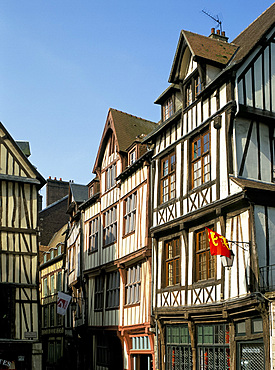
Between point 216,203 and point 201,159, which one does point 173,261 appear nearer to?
point 216,203

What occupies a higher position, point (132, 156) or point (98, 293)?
point (132, 156)

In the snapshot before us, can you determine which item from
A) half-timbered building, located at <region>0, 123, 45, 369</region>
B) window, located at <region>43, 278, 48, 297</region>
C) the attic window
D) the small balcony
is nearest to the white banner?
half-timbered building, located at <region>0, 123, 45, 369</region>

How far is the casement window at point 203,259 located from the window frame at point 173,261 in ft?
3.09

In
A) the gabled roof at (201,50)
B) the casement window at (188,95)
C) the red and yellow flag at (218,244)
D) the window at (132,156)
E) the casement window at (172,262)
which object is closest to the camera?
the red and yellow flag at (218,244)

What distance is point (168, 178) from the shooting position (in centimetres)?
1614

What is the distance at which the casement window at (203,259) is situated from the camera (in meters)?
13.6

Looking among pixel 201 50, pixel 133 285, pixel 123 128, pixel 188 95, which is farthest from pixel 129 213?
pixel 201 50

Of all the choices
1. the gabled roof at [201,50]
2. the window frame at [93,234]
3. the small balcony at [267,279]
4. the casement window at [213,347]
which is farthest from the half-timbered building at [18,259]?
the small balcony at [267,279]

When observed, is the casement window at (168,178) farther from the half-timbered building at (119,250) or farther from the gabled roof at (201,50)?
the gabled roof at (201,50)

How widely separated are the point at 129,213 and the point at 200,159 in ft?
18.3

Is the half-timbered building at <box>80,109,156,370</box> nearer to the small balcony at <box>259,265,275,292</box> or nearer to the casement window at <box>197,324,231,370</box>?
the casement window at <box>197,324,231,370</box>

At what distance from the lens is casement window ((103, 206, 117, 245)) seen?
2086 centimetres

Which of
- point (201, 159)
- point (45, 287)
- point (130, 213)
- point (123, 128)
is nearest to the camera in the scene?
point (201, 159)

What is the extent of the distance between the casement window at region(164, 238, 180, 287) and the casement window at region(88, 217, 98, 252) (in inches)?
292
